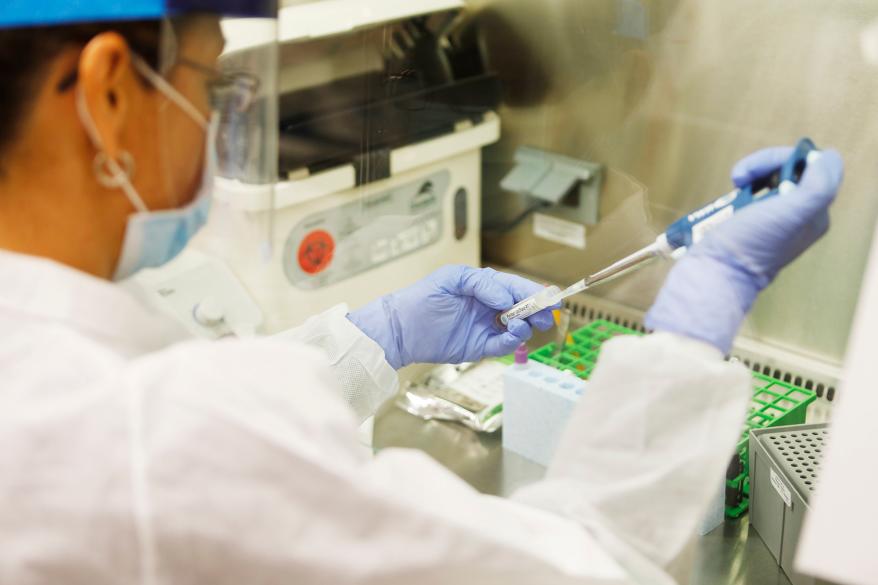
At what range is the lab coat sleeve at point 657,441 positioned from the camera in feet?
2.82

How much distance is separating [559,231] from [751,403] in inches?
19.2

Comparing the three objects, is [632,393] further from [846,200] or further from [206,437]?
[846,200]

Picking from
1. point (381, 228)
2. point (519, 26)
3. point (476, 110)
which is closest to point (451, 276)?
point (381, 228)

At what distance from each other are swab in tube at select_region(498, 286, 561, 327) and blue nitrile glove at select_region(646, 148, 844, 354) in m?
0.30

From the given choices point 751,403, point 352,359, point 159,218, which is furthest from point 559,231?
point 159,218

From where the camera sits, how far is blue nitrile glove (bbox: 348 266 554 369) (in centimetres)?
131

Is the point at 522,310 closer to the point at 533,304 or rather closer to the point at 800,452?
the point at 533,304

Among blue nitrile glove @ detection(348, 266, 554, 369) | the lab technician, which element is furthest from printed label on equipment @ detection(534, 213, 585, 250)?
the lab technician

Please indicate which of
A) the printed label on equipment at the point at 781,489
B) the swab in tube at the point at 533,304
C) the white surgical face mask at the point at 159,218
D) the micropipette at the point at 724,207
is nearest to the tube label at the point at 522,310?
the swab in tube at the point at 533,304

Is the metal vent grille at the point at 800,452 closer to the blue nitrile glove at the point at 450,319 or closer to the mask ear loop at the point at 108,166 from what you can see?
the blue nitrile glove at the point at 450,319

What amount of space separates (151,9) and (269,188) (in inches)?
14.5

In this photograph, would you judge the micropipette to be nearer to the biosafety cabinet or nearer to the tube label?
the tube label

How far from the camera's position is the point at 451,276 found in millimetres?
1332

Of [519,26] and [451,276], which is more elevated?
[519,26]
